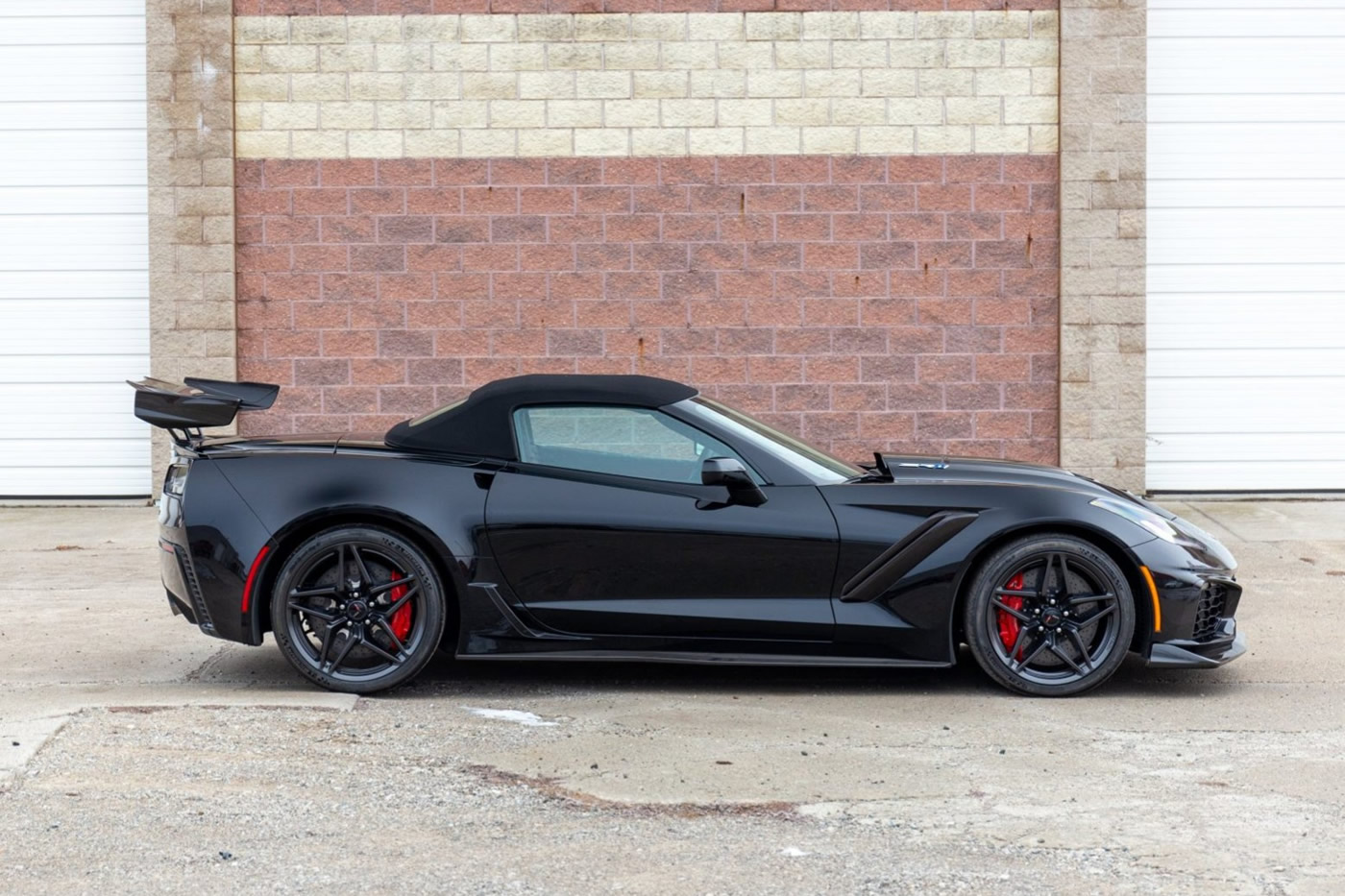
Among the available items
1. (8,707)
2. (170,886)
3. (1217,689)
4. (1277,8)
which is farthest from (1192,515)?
(170,886)

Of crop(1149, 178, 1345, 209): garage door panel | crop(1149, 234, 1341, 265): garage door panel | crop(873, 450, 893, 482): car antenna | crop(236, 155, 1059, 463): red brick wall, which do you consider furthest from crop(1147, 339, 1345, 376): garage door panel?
crop(873, 450, 893, 482): car antenna

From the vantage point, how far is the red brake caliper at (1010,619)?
667cm

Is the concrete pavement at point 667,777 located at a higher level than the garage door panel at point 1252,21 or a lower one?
lower

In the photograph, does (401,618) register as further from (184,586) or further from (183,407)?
(183,407)

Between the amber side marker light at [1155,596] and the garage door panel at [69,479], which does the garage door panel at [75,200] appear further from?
the amber side marker light at [1155,596]

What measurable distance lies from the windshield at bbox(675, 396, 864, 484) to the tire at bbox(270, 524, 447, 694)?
1.28 metres

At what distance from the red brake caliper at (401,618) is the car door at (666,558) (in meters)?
0.40

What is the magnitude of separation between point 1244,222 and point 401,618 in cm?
902

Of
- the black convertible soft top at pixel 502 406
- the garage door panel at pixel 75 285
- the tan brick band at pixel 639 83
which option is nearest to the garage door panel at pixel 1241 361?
the tan brick band at pixel 639 83

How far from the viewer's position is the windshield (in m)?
6.91

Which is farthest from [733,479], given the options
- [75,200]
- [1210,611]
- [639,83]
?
[75,200]

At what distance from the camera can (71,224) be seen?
13453 mm

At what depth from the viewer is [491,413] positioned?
6938mm

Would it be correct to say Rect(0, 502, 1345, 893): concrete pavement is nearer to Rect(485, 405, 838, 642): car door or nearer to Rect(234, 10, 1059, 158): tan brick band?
Rect(485, 405, 838, 642): car door
